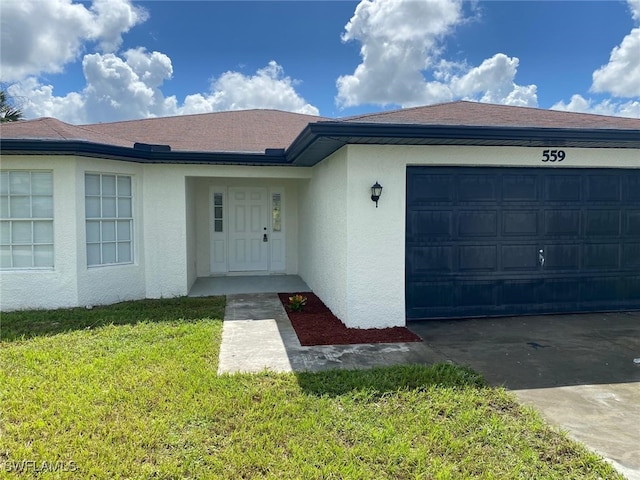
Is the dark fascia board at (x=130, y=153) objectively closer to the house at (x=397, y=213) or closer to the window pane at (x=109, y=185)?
the house at (x=397, y=213)

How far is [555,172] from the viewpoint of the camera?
23.4ft

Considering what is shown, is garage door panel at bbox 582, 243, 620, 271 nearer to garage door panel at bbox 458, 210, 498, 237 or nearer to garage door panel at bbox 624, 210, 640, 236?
garage door panel at bbox 624, 210, 640, 236

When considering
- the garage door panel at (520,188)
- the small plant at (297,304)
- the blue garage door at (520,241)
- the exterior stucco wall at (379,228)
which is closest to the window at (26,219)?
the small plant at (297,304)

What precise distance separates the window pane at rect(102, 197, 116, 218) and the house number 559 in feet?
25.9

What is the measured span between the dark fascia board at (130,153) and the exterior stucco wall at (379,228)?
123 inches

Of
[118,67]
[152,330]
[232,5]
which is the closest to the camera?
[152,330]

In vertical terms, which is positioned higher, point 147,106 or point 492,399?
point 147,106

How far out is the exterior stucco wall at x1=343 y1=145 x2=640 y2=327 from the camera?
6.32m

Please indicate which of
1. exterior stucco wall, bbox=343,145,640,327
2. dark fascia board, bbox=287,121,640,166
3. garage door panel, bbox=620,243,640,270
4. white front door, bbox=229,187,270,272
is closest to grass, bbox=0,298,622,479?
exterior stucco wall, bbox=343,145,640,327

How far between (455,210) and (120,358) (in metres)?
5.33

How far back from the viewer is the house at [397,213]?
6.39 m

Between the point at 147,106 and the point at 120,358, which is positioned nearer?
the point at 120,358

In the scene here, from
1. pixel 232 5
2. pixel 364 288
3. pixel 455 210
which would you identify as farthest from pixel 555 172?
pixel 232 5

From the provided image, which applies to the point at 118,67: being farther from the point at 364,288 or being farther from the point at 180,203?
the point at 364,288
